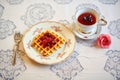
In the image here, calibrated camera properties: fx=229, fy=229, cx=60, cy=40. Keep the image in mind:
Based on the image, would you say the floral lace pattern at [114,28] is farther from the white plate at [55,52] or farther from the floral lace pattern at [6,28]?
the floral lace pattern at [6,28]

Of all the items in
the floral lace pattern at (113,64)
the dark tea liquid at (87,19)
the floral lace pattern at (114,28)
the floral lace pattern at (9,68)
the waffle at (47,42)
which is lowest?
the floral lace pattern at (9,68)

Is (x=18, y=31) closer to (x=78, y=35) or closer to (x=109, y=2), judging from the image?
(x=78, y=35)

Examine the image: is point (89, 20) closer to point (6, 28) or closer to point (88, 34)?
point (88, 34)

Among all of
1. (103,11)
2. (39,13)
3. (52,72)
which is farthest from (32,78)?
(103,11)

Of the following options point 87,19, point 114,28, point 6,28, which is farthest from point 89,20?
point 6,28

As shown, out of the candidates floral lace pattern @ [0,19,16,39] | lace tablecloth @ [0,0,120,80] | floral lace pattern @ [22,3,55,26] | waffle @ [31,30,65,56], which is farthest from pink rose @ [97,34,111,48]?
floral lace pattern @ [0,19,16,39]

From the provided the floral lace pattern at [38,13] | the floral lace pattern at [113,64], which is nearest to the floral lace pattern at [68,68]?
the floral lace pattern at [113,64]
